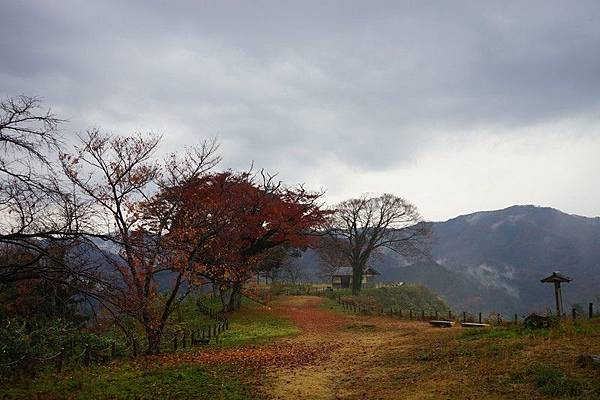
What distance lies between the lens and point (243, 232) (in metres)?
29.9

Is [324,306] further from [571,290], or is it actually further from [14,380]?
[571,290]

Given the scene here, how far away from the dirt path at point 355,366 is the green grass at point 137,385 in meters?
1.23

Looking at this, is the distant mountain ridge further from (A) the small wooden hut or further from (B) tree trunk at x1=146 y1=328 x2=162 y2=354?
(B) tree trunk at x1=146 y1=328 x2=162 y2=354

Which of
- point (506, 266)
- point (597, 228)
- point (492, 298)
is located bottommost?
point (492, 298)

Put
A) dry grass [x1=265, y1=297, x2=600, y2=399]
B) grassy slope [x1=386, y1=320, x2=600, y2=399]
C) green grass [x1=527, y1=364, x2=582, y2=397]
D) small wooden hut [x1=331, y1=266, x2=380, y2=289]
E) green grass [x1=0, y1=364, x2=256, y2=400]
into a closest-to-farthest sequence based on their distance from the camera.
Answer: green grass [x1=527, y1=364, x2=582, y2=397] < grassy slope [x1=386, y1=320, x2=600, y2=399] < dry grass [x1=265, y1=297, x2=600, y2=399] < green grass [x1=0, y1=364, x2=256, y2=400] < small wooden hut [x1=331, y1=266, x2=380, y2=289]

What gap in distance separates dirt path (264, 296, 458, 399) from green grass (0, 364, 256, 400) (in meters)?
1.23

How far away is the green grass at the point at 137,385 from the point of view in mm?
9727

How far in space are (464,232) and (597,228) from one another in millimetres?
35991

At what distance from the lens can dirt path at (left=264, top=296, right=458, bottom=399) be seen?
10.7 m

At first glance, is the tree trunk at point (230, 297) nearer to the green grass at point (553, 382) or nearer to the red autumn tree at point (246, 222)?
the red autumn tree at point (246, 222)

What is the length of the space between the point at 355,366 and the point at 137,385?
6.95 meters

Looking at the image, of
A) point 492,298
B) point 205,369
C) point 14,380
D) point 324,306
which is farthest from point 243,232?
point 492,298

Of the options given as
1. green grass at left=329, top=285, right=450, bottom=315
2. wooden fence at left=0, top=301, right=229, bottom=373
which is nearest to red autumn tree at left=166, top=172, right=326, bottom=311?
wooden fence at left=0, top=301, right=229, bottom=373

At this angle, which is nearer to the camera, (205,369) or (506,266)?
(205,369)
